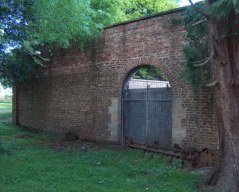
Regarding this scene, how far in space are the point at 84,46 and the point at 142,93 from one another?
3.78m

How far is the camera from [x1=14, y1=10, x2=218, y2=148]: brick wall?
1167cm

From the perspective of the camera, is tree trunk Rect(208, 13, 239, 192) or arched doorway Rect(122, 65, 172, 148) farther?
arched doorway Rect(122, 65, 172, 148)

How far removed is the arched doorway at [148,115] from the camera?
41.1 ft

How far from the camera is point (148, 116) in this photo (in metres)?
13.2

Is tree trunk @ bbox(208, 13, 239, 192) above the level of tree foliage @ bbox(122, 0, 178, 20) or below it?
below

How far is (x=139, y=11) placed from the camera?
29.6 metres

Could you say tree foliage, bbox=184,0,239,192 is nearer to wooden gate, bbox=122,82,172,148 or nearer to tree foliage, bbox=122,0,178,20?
wooden gate, bbox=122,82,172,148

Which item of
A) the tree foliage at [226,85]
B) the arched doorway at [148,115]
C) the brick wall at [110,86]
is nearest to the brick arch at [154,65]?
the brick wall at [110,86]

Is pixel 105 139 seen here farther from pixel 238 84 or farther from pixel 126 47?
pixel 238 84

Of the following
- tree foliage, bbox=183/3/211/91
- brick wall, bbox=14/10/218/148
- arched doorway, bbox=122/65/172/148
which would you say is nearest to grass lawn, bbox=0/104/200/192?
arched doorway, bbox=122/65/172/148

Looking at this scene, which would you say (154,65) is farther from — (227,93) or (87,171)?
(227,93)

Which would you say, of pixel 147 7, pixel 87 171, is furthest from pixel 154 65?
pixel 147 7

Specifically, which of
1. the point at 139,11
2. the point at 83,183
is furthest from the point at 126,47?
the point at 139,11

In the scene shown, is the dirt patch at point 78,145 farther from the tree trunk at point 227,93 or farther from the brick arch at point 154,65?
the tree trunk at point 227,93
